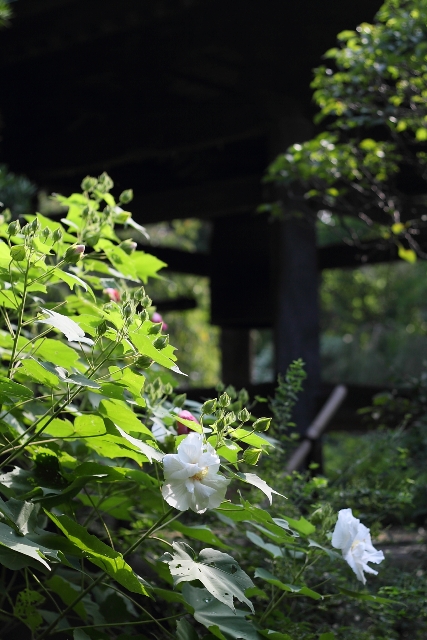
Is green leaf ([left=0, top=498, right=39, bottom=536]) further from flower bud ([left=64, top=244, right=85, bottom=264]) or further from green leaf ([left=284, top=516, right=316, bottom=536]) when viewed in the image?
green leaf ([left=284, top=516, right=316, bottom=536])

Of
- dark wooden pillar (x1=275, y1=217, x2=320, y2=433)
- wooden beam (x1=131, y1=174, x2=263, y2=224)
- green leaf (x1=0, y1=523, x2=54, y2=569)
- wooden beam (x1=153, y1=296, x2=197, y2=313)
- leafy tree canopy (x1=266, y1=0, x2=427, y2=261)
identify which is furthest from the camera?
wooden beam (x1=153, y1=296, x2=197, y2=313)

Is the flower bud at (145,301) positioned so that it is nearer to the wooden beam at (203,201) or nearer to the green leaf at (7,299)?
the green leaf at (7,299)

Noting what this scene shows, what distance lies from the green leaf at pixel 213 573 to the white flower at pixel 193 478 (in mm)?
84

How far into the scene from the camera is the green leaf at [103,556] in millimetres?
1084

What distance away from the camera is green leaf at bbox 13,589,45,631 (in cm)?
131

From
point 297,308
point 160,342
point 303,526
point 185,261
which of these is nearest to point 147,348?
point 160,342

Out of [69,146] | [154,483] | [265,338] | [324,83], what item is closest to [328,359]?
[265,338]

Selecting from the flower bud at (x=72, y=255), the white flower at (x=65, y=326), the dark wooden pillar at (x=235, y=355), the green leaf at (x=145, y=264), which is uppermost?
the flower bud at (x=72, y=255)

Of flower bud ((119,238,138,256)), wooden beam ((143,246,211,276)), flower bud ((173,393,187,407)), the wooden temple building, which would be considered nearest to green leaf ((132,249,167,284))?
flower bud ((119,238,138,256))

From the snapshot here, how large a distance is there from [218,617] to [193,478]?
0.89ft

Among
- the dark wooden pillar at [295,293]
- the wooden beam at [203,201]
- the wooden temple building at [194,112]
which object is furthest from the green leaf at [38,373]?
the wooden beam at [203,201]

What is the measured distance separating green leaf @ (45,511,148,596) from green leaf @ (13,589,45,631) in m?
0.23

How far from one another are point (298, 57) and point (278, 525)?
274 centimetres

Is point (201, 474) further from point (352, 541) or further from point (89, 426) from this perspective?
point (352, 541)
